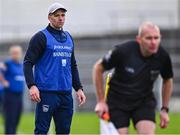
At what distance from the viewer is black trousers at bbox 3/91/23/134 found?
1568cm

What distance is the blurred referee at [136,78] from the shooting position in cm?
876

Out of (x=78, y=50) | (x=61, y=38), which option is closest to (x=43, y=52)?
(x=61, y=38)

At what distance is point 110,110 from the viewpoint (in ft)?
29.1

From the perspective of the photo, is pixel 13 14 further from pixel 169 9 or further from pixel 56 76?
pixel 56 76

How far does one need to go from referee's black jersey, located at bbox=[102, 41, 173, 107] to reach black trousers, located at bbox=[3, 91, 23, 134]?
6.92 metres

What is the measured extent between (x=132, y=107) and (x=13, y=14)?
912 inches

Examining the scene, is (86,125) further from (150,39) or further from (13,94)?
(150,39)

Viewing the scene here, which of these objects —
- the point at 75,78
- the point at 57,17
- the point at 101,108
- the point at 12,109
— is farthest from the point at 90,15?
the point at 101,108

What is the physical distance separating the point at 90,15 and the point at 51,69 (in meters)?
22.3

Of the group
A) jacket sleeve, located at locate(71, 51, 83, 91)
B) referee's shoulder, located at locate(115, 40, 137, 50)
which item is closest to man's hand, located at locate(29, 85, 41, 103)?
jacket sleeve, located at locate(71, 51, 83, 91)

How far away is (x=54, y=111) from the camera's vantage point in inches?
394

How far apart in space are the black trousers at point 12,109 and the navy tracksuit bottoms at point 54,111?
223 inches

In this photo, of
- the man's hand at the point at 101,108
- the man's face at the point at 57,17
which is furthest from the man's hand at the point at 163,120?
the man's face at the point at 57,17

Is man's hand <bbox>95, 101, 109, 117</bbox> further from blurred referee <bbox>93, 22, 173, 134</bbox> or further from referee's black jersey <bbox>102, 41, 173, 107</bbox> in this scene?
referee's black jersey <bbox>102, 41, 173, 107</bbox>
